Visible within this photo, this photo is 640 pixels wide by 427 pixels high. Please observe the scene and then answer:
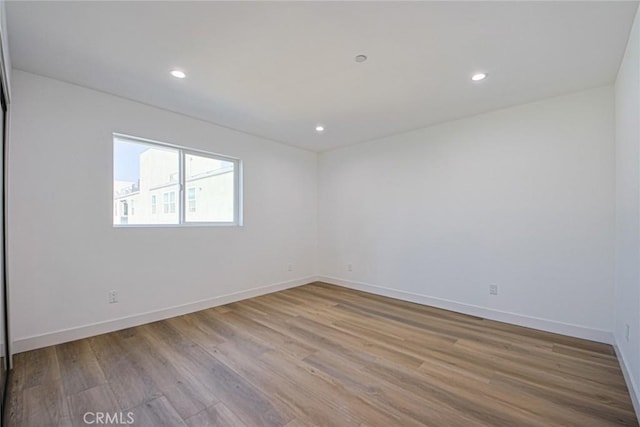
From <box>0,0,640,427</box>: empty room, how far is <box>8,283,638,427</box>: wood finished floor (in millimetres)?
20

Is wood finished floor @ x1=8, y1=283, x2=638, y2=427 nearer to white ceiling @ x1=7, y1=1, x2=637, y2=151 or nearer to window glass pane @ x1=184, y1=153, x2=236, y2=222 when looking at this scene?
window glass pane @ x1=184, y1=153, x2=236, y2=222

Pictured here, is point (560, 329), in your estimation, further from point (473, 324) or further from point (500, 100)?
point (500, 100)

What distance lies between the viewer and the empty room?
5.97ft

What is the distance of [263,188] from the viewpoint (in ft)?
14.8

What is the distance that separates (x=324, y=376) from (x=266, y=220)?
2.82 m

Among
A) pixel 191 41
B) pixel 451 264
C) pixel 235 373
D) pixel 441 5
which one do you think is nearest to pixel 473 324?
pixel 451 264

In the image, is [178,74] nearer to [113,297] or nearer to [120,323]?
[113,297]

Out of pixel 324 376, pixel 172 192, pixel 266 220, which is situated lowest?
pixel 324 376

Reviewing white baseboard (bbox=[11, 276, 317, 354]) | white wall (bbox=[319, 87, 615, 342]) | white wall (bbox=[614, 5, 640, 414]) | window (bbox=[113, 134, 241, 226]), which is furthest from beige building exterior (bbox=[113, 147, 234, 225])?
white wall (bbox=[614, 5, 640, 414])

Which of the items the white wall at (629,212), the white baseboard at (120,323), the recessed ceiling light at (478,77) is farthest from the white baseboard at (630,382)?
the white baseboard at (120,323)

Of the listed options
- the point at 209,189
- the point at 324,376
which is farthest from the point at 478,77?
the point at 209,189

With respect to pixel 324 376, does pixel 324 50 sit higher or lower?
higher

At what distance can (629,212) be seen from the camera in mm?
2039

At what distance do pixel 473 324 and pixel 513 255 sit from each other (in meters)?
0.92
